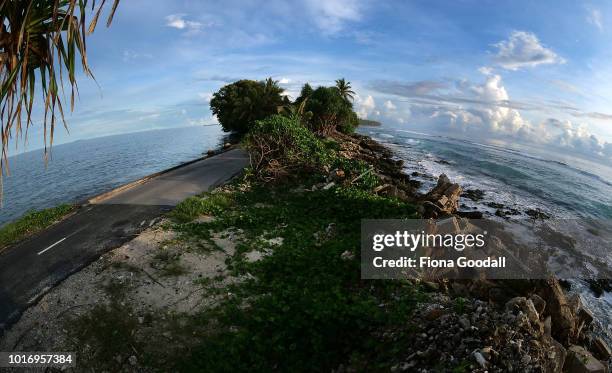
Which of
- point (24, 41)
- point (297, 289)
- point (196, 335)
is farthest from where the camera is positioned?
point (297, 289)

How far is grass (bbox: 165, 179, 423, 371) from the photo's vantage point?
293 inches

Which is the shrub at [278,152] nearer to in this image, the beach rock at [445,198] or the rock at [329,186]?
the rock at [329,186]

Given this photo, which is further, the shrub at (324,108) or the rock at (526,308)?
the shrub at (324,108)

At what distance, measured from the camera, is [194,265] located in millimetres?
11461

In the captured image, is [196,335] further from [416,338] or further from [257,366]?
[416,338]

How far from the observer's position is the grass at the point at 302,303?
7434 mm

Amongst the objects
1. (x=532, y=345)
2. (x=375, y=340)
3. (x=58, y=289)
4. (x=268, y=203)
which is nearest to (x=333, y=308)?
(x=375, y=340)

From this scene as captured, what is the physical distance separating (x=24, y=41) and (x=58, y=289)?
8095mm

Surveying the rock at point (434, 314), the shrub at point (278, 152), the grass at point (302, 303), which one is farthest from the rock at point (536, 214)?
the rock at point (434, 314)

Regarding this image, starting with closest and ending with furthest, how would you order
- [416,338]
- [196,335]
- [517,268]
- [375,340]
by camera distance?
[416,338] < [375,340] < [196,335] < [517,268]

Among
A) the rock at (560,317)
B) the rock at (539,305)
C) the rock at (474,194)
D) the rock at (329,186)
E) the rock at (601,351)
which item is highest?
the rock at (329,186)

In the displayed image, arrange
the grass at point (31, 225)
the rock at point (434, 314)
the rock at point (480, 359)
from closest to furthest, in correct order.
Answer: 1. the rock at point (480, 359)
2. the rock at point (434, 314)
3. the grass at point (31, 225)

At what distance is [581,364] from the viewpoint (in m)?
6.86

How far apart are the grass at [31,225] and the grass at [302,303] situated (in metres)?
6.57
